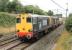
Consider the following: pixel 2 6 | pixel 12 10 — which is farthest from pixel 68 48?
pixel 12 10

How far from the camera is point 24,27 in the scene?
837 inches

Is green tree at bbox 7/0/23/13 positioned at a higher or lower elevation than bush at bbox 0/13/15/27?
higher

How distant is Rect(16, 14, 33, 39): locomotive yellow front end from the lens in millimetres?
21016

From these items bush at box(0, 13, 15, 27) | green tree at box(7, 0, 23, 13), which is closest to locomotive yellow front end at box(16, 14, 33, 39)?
bush at box(0, 13, 15, 27)

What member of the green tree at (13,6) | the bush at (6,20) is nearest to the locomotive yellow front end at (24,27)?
the bush at (6,20)

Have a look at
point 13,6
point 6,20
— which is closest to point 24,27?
point 6,20

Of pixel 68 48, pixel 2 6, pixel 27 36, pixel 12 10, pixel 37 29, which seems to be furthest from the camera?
pixel 12 10

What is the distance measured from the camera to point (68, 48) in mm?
13023

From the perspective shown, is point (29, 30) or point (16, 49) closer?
point (16, 49)

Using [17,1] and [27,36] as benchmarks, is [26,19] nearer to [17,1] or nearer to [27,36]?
[27,36]

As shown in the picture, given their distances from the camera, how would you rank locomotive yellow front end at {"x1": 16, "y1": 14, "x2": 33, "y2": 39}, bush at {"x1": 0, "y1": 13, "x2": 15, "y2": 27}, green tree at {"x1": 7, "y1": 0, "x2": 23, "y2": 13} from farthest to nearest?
green tree at {"x1": 7, "y1": 0, "x2": 23, "y2": 13}
bush at {"x1": 0, "y1": 13, "x2": 15, "y2": 27}
locomotive yellow front end at {"x1": 16, "y1": 14, "x2": 33, "y2": 39}

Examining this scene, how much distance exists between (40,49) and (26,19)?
522cm

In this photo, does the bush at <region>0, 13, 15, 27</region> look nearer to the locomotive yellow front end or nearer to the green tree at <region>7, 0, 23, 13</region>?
the green tree at <region>7, 0, 23, 13</region>

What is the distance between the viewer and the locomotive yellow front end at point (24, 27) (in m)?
21.0
